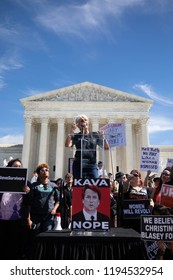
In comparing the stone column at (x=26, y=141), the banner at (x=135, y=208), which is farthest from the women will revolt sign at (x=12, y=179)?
the stone column at (x=26, y=141)

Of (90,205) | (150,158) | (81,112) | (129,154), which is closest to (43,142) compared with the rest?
(81,112)

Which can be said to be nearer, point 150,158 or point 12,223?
point 12,223

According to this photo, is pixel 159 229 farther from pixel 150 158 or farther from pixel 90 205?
pixel 150 158

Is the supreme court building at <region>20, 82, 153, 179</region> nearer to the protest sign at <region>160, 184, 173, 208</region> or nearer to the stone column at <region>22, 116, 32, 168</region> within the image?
the stone column at <region>22, 116, 32, 168</region>

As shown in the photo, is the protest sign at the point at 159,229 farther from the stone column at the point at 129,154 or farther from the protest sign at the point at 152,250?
the stone column at the point at 129,154

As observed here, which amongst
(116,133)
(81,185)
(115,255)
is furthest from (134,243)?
(116,133)

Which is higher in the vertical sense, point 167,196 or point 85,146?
point 85,146

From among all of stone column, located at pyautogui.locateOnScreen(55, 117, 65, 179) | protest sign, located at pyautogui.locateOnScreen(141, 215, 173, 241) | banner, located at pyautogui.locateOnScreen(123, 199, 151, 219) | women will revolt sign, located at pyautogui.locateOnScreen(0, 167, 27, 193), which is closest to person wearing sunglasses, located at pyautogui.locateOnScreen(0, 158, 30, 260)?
women will revolt sign, located at pyautogui.locateOnScreen(0, 167, 27, 193)

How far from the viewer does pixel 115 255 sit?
12.3ft

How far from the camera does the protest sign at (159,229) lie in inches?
157

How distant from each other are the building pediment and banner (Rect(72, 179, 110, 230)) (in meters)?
42.8

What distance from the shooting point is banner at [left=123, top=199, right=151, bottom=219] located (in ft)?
20.8

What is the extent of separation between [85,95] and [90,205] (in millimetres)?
43908

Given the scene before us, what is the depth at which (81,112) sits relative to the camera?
4588cm
